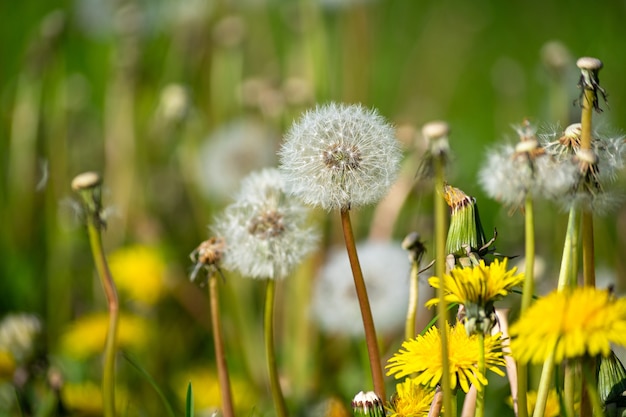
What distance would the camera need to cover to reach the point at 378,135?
603 millimetres

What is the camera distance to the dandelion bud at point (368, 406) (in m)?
0.52

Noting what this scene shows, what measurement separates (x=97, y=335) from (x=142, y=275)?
0.21 m

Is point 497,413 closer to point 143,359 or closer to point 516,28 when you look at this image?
point 143,359

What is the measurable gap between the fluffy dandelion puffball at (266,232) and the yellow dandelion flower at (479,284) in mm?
171

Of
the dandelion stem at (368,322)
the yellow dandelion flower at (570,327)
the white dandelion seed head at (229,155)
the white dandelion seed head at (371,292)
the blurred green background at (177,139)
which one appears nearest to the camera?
the yellow dandelion flower at (570,327)

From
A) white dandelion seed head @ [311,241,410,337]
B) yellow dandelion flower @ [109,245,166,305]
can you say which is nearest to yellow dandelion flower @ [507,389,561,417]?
white dandelion seed head @ [311,241,410,337]

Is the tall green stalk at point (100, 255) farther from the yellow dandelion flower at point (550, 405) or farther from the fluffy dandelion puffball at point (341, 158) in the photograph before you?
the yellow dandelion flower at point (550, 405)

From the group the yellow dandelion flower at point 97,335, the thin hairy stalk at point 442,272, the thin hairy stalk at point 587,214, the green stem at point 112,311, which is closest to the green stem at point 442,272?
the thin hairy stalk at point 442,272

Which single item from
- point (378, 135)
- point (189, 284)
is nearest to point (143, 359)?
point (189, 284)

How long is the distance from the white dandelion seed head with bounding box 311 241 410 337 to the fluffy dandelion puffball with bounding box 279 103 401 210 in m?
0.39

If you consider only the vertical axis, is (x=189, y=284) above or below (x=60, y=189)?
below

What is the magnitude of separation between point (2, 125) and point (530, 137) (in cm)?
140

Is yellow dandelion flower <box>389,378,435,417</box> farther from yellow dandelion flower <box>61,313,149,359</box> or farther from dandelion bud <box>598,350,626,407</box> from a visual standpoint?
yellow dandelion flower <box>61,313,149,359</box>

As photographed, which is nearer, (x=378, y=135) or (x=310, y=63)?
(x=378, y=135)
